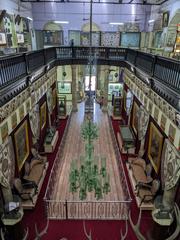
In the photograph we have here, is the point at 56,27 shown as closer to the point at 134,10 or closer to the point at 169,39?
the point at 134,10

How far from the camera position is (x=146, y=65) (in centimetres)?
877

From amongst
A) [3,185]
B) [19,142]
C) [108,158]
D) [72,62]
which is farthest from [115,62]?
[3,185]

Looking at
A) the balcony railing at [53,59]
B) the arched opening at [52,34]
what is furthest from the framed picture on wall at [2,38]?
the arched opening at [52,34]

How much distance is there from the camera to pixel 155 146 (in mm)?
8227

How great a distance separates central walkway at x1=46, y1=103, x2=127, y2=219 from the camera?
7.82m

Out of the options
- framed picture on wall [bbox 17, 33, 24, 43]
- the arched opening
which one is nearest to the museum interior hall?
framed picture on wall [bbox 17, 33, 24, 43]

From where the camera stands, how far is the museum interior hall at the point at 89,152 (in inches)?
233

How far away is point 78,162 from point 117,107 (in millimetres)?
7240

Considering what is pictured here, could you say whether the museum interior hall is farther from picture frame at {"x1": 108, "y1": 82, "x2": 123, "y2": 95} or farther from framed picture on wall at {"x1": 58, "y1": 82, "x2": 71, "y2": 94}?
picture frame at {"x1": 108, "y1": 82, "x2": 123, "y2": 95}

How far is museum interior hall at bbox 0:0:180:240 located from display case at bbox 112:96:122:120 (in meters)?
0.08

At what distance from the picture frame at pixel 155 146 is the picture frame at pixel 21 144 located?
5311 millimetres

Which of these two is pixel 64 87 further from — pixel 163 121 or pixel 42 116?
pixel 163 121

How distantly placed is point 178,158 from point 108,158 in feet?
18.8

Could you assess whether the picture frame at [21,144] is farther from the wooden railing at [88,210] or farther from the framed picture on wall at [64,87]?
the framed picture on wall at [64,87]
